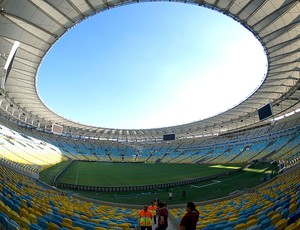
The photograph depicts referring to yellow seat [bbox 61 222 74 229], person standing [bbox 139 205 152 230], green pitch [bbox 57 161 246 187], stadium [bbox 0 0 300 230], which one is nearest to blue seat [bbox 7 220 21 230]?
stadium [bbox 0 0 300 230]

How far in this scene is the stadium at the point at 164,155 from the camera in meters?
8.70

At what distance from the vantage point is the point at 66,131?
72.1 metres

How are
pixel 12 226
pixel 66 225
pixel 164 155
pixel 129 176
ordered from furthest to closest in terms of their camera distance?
1. pixel 164 155
2. pixel 129 176
3. pixel 66 225
4. pixel 12 226

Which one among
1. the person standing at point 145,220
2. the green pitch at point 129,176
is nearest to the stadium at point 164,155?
the green pitch at point 129,176

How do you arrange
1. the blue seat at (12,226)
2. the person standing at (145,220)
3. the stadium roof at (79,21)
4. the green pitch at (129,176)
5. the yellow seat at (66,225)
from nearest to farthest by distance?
the blue seat at (12,226) → the yellow seat at (66,225) → the person standing at (145,220) → the stadium roof at (79,21) → the green pitch at (129,176)

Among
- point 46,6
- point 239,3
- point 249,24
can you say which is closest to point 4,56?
point 46,6

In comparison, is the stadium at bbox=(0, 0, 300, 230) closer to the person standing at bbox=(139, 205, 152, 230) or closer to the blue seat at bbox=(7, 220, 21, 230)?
the blue seat at bbox=(7, 220, 21, 230)

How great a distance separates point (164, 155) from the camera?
2672 inches

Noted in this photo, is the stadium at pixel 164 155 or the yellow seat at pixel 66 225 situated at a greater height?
the stadium at pixel 164 155

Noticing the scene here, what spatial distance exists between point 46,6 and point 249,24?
19.1m

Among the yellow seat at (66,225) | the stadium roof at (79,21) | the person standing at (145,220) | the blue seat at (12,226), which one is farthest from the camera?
the stadium roof at (79,21)

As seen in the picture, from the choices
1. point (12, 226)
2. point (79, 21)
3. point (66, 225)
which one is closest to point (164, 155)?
point (79, 21)

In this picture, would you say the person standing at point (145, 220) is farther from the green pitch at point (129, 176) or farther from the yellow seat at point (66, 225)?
the green pitch at point (129, 176)

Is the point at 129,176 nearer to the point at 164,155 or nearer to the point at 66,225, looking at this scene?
the point at 66,225
